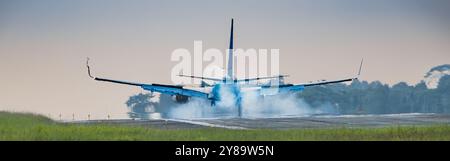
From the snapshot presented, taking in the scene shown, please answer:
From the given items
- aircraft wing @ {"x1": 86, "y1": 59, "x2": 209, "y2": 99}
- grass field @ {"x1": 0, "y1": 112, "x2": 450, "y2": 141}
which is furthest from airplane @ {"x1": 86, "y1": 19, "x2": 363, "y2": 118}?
grass field @ {"x1": 0, "y1": 112, "x2": 450, "y2": 141}

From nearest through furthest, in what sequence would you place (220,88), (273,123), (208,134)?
(208,134) → (273,123) → (220,88)

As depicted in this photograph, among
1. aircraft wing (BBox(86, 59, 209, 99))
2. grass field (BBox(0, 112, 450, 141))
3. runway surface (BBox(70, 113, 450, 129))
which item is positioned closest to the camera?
grass field (BBox(0, 112, 450, 141))

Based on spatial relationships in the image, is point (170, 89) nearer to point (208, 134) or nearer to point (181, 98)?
point (181, 98)

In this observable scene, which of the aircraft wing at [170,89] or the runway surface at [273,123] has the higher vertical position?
the aircraft wing at [170,89]

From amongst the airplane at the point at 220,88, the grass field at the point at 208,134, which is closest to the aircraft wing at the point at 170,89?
the airplane at the point at 220,88

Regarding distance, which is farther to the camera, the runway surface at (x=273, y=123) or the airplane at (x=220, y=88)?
the airplane at (x=220, y=88)

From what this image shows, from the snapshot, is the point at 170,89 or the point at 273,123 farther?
the point at 170,89

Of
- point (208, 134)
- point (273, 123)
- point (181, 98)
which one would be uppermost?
point (181, 98)

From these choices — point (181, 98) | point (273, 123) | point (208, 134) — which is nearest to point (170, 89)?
point (181, 98)

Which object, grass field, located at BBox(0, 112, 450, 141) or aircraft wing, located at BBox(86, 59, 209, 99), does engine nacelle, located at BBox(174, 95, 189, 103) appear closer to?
aircraft wing, located at BBox(86, 59, 209, 99)

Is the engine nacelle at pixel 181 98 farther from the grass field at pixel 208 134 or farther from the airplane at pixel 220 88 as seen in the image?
the grass field at pixel 208 134
